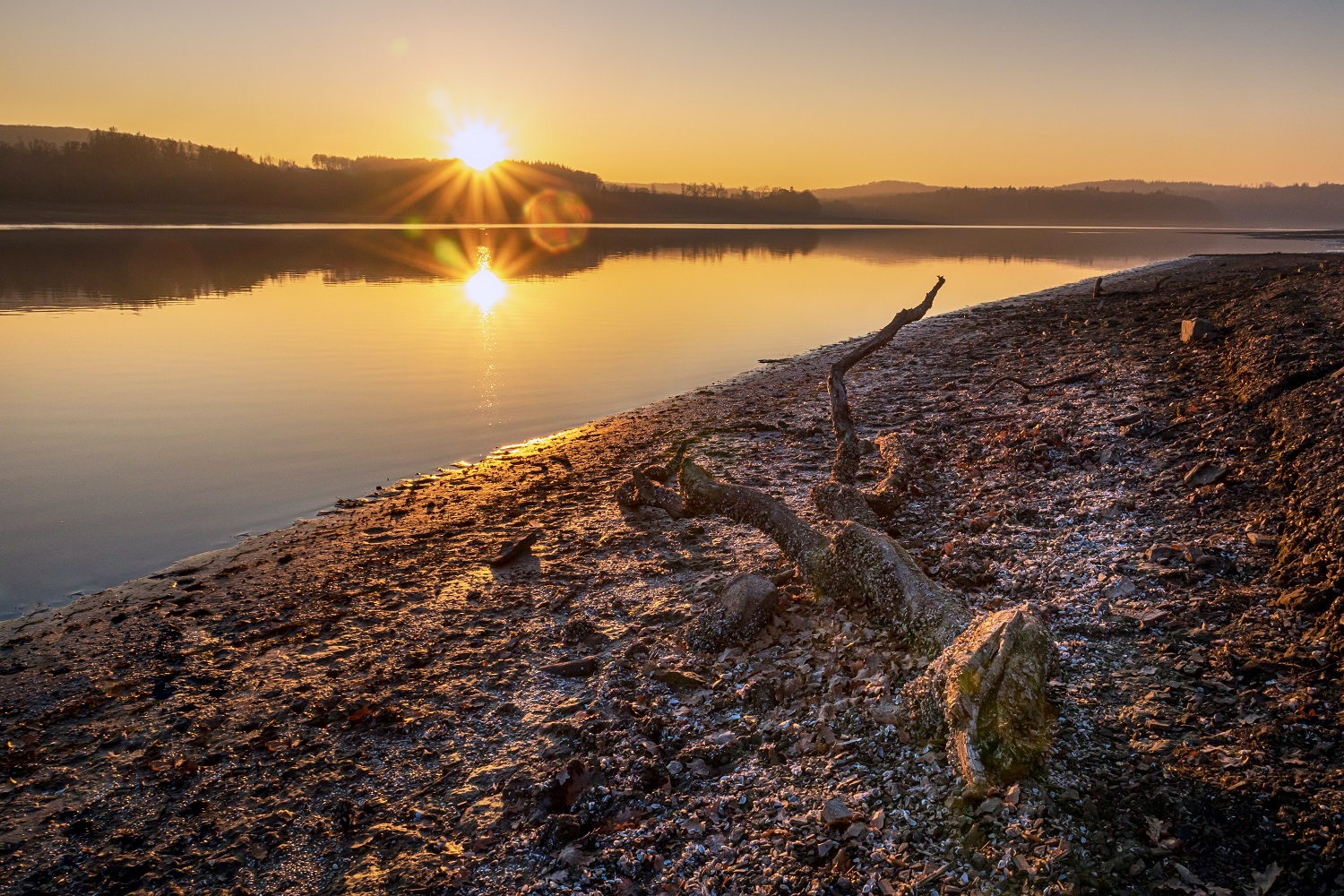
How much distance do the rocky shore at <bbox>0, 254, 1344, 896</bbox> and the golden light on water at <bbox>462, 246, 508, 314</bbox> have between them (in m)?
20.5

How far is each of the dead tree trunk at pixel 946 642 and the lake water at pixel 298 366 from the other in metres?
6.31

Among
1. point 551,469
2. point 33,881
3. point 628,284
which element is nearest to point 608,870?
point 33,881

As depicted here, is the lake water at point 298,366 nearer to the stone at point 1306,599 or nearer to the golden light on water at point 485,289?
the golden light on water at point 485,289

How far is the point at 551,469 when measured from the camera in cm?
988

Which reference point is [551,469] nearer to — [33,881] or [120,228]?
[33,881]

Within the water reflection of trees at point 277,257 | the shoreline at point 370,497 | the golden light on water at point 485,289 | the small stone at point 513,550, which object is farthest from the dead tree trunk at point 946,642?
the water reflection of trees at point 277,257

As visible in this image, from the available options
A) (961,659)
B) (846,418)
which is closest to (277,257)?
(846,418)

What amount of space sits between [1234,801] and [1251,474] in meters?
3.85

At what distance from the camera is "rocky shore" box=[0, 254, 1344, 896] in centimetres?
300

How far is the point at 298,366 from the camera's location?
16594mm

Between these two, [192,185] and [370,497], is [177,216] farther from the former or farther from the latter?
[370,497]

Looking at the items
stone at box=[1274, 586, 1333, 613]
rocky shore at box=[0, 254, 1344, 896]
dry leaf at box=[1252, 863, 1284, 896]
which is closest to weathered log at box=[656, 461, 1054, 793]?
rocky shore at box=[0, 254, 1344, 896]

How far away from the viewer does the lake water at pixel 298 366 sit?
8.73 meters

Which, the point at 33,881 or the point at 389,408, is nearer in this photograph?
the point at 33,881
